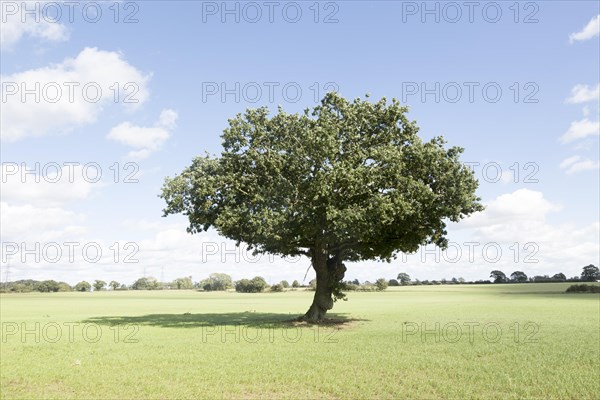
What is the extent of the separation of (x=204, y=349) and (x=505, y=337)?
66.5ft

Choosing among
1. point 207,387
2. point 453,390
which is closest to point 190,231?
point 207,387

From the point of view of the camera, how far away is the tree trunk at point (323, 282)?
45156 millimetres

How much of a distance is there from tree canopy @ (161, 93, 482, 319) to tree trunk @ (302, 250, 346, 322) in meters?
0.10

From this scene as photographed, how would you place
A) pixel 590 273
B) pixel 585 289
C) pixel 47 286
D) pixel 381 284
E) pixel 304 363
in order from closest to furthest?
pixel 304 363, pixel 585 289, pixel 381 284, pixel 590 273, pixel 47 286

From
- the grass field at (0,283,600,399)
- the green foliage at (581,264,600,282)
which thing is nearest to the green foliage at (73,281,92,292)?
the grass field at (0,283,600,399)

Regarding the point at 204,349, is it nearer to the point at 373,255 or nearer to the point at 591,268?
the point at 373,255

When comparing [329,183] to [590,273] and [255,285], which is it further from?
[590,273]

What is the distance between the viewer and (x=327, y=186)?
121ft

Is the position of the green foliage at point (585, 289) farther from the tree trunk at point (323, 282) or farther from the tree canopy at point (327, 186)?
the tree trunk at point (323, 282)

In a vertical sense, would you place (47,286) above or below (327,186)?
below

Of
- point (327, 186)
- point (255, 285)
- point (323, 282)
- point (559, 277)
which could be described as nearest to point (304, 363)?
point (327, 186)

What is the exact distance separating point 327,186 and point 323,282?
12.4 m

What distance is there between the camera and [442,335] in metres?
34.0

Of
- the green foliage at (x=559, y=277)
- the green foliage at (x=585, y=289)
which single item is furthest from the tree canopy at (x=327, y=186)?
the green foliage at (x=559, y=277)
